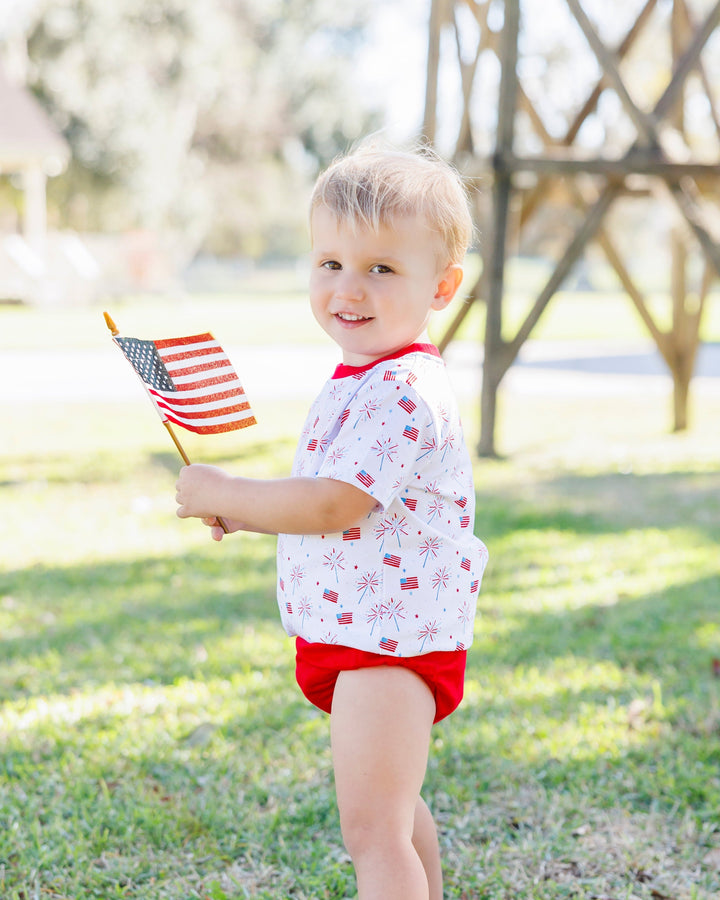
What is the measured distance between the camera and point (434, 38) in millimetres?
7633

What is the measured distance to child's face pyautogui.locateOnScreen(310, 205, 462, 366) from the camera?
1.69m

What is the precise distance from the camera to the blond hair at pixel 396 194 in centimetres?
167

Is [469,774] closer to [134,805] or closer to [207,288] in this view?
[134,805]

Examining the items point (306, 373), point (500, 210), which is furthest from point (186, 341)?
point (306, 373)

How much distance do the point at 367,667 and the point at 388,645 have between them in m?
0.06

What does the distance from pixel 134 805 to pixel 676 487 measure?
4.44m

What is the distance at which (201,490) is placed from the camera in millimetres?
1704

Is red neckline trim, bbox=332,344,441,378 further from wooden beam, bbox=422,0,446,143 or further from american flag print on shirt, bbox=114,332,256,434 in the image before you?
wooden beam, bbox=422,0,446,143

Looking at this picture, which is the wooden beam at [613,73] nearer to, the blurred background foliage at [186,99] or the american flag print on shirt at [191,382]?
the american flag print on shirt at [191,382]

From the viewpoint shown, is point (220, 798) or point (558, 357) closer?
point (220, 798)

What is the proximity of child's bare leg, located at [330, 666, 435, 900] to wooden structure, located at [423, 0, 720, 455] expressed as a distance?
203 inches

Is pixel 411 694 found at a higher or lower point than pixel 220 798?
higher

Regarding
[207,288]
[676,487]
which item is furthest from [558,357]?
[207,288]

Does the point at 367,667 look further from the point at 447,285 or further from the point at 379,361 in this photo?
the point at 447,285
